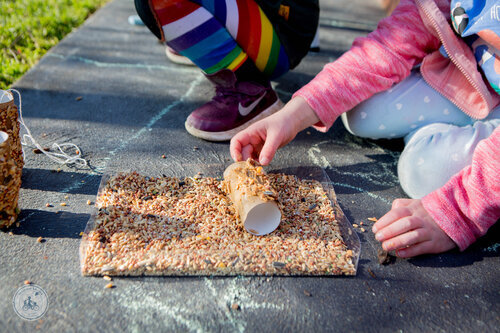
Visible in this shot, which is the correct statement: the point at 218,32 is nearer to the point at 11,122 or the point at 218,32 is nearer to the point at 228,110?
the point at 228,110

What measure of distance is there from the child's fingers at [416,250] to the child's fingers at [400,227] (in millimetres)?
59

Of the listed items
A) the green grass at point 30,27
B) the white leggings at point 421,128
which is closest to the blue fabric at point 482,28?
the white leggings at point 421,128

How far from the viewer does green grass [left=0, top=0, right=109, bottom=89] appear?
2.41 m

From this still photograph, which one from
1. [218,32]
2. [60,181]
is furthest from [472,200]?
[60,181]

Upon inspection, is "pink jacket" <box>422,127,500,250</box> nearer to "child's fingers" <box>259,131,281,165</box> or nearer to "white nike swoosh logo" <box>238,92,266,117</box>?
"child's fingers" <box>259,131,281,165</box>

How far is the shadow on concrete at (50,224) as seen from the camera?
4.35 feet

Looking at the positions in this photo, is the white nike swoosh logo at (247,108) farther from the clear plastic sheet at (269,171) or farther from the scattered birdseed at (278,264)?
the scattered birdseed at (278,264)

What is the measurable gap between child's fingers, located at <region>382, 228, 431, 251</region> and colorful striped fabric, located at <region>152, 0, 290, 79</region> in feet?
3.43

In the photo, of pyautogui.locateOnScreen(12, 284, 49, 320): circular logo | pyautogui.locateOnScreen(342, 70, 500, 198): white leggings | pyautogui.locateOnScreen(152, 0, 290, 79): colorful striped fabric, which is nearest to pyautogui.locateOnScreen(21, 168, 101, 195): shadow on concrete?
pyautogui.locateOnScreen(12, 284, 49, 320): circular logo

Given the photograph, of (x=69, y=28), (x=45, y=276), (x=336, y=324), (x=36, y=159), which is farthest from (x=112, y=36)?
(x=336, y=324)

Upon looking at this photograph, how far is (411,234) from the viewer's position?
131 cm

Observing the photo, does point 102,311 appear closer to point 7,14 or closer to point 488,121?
point 488,121

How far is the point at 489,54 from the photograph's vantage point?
1565 mm

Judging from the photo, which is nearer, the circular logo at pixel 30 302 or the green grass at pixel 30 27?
the circular logo at pixel 30 302
